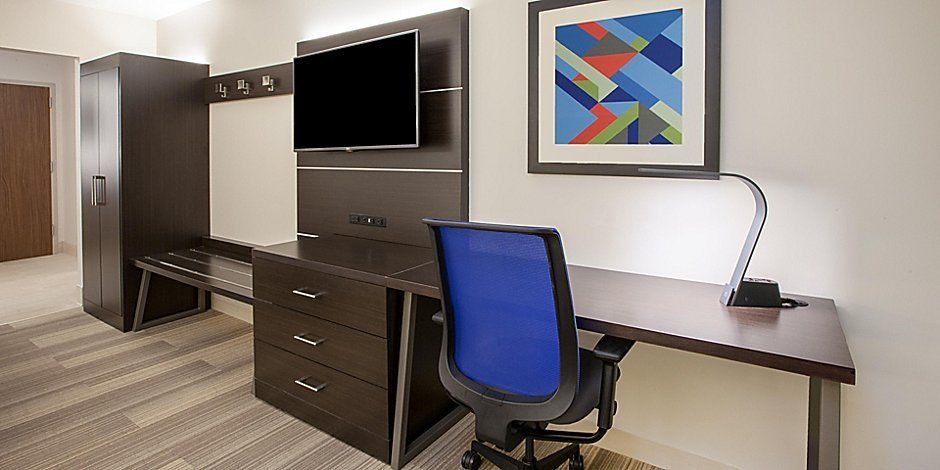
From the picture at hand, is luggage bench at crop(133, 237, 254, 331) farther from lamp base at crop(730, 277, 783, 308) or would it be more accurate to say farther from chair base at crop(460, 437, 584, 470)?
lamp base at crop(730, 277, 783, 308)

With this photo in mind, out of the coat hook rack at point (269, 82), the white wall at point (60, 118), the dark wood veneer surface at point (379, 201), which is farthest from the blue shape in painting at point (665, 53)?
the white wall at point (60, 118)

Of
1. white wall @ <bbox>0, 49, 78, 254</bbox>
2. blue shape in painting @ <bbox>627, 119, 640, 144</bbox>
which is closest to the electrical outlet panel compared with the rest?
blue shape in painting @ <bbox>627, 119, 640, 144</bbox>

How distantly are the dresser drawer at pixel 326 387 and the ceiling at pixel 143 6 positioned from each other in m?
2.82

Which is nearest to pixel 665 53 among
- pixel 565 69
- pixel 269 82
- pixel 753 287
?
pixel 565 69

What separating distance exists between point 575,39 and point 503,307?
47.7 inches

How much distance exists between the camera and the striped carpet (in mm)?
2268

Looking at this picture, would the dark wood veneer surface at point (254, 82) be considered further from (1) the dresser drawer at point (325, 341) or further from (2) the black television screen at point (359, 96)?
(1) the dresser drawer at point (325, 341)

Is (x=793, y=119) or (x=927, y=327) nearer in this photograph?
(x=927, y=327)

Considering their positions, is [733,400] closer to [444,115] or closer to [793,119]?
[793,119]

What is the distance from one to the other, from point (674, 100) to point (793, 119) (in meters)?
0.39

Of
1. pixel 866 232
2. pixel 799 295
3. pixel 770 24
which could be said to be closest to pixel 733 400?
pixel 799 295

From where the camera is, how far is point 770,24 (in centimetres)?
190

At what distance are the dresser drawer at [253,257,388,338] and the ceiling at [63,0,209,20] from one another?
2552 millimetres

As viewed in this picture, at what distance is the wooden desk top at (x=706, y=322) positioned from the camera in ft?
4.46
